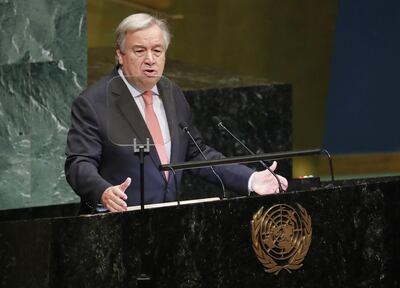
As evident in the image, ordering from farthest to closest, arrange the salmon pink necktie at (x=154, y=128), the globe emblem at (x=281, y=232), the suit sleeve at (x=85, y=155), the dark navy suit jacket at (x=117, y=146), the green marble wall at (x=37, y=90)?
the green marble wall at (x=37, y=90) → the salmon pink necktie at (x=154, y=128) → the dark navy suit jacket at (x=117, y=146) → the suit sleeve at (x=85, y=155) → the globe emblem at (x=281, y=232)

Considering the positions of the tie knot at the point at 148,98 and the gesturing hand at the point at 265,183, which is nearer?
the gesturing hand at the point at 265,183

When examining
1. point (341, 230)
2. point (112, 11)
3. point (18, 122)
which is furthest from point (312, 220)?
point (112, 11)

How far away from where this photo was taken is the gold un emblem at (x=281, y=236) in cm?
464

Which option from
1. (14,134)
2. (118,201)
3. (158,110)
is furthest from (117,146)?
(14,134)

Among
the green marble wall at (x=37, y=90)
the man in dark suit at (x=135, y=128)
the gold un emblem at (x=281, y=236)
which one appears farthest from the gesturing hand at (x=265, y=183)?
the green marble wall at (x=37, y=90)

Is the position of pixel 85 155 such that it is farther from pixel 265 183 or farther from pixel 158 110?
pixel 265 183

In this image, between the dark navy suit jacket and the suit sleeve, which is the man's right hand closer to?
the suit sleeve

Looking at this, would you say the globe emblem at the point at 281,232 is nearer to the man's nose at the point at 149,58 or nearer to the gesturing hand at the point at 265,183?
the gesturing hand at the point at 265,183

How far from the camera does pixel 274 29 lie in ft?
32.4

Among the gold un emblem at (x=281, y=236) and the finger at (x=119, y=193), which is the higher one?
the finger at (x=119, y=193)

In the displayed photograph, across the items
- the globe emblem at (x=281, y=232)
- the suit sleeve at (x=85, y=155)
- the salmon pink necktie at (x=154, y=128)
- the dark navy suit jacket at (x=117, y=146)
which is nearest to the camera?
the globe emblem at (x=281, y=232)

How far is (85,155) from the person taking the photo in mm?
4934

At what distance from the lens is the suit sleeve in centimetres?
477

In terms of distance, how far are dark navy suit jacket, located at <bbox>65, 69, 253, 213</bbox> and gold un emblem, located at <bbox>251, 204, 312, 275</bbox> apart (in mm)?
395
